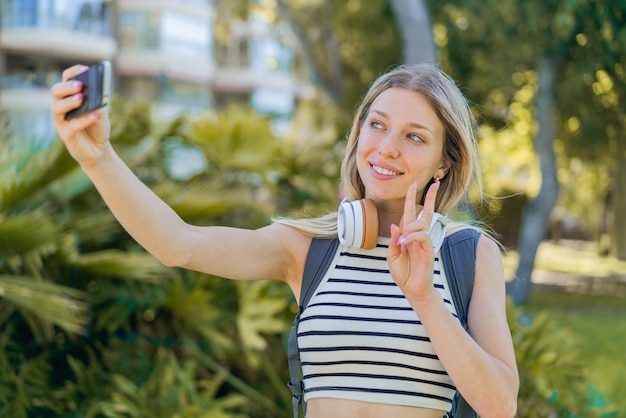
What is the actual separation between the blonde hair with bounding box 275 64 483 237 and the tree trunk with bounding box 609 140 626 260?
1586 centimetres

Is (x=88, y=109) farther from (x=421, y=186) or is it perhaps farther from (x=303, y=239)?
(x=421, y=186)

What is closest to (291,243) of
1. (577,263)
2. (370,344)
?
(370,344)

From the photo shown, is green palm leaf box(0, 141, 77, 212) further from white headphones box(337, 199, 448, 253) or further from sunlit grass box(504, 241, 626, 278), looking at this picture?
sunlit grass box(504, 241, 626, 278)

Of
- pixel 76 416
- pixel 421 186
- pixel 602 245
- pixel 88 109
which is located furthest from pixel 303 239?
pixel 602 245

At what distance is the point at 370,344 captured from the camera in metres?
2.05

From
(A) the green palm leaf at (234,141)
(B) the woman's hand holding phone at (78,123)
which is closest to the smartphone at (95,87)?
(B) the woman's hand holding phone at (78,123)

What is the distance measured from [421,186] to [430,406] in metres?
0.51

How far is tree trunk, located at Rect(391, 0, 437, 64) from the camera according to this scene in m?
9.89

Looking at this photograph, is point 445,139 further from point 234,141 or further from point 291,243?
point 234,141

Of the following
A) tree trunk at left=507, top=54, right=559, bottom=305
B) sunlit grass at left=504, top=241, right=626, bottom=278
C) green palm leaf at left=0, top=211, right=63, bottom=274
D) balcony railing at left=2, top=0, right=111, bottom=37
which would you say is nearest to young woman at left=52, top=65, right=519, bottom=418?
green palm leaf at left=0, top=211, right=63, bottom=274

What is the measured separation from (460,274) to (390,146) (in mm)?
324

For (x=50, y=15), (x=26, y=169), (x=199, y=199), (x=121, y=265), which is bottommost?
(x=50, y=15)

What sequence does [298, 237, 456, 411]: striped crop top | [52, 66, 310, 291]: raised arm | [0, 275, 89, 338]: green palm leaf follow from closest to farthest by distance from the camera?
[52, 66, 310, 291]: raised arm < [298, 237, 456, 411]: striped crop top < [0, 275, 89, 338]: green palm leaf

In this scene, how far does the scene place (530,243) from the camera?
1438 centimetres
